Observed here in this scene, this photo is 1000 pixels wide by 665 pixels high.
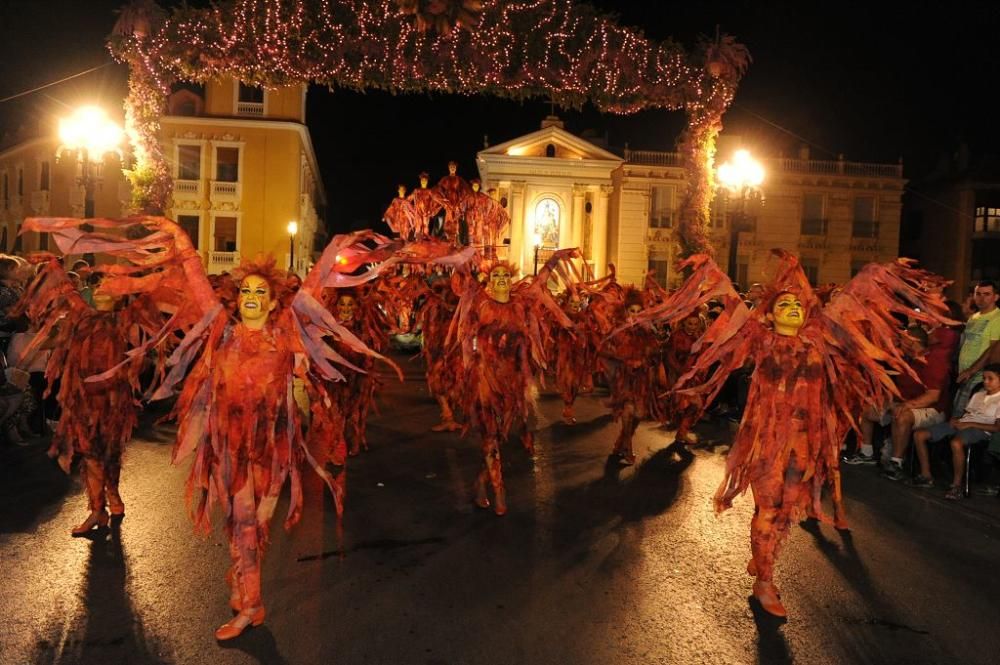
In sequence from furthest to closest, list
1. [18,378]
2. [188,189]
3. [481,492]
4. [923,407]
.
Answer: [188,189] < [18,378] < [923,407] < [481,492]

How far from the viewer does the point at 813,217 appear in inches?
1614

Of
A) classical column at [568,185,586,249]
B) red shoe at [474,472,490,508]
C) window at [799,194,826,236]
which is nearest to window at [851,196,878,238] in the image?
window at [799,194,826,236]

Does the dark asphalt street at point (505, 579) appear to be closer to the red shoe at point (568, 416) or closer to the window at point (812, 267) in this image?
the red shoe at point (568, 416)

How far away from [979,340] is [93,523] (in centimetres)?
923

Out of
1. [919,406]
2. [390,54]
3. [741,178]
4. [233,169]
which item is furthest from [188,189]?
[919,406]

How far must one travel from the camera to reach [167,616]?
14.8 feet

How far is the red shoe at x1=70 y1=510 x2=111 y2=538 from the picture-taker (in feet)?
19.5

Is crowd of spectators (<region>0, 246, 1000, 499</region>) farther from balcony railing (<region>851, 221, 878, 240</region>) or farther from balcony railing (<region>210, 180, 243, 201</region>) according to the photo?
balcony railing (<region>851, 221, 878, 240</region>)

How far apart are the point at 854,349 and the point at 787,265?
0.73 m

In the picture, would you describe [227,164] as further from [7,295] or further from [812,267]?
[812,267]

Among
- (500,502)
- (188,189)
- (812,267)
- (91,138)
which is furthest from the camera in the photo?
(812,267)

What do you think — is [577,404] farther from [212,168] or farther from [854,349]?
[212,168]

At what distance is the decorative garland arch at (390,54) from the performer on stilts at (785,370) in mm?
7956

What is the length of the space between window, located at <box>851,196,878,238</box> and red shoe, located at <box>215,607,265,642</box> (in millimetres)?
42630
